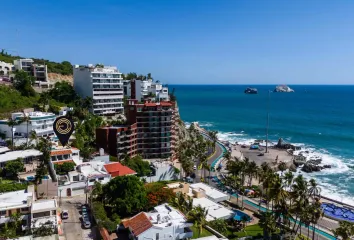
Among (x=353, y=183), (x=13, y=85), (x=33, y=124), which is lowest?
(x=353, y=183)

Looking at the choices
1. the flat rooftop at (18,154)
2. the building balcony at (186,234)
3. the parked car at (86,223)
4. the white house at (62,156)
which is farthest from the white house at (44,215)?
the flat rooftop at (18,154)

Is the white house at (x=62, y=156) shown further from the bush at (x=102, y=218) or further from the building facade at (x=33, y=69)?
the building facade at (x=33, y=69)

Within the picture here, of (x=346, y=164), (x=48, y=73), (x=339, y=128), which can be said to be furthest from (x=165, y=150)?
(x=339, y=128)

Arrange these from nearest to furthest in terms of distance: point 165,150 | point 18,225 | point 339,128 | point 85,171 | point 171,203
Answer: point 18,225, point 171,203, point 85,171, point 165,150, point 339,128

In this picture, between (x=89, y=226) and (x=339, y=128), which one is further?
(x=339, y=128)

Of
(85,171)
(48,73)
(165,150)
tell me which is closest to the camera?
(85,171)

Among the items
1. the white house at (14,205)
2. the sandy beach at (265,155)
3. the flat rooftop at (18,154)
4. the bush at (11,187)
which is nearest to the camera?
the white house at (14,205)

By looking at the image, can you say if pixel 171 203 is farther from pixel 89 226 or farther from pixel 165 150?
pixel 165 150

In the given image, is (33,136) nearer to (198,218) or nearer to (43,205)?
(43,205)
